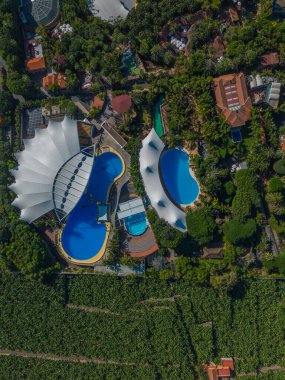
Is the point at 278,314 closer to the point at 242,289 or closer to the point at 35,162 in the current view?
the point at 242,289

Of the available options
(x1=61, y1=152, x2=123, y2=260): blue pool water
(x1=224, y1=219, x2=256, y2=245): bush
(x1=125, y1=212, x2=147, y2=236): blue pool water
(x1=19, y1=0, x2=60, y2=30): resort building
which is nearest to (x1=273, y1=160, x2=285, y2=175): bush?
(x1=224, y1=219, x2=256, y2=245): bush

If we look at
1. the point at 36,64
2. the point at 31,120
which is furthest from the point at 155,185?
the point at 36,64

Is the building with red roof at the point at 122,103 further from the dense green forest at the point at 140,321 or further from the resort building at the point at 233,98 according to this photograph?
the dense green forest at the point at 140,321

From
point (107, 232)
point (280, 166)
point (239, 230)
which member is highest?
point (280, 166)

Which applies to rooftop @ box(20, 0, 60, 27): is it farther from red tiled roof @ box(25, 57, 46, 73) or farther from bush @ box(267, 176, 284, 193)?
bush @ box(267, 176, 284, 193)

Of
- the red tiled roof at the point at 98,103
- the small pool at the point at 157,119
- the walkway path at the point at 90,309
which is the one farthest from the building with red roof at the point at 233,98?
the walkway path at the point at 90,309

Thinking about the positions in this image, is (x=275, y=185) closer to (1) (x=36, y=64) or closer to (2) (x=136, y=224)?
(2) (x=136, y=224)
